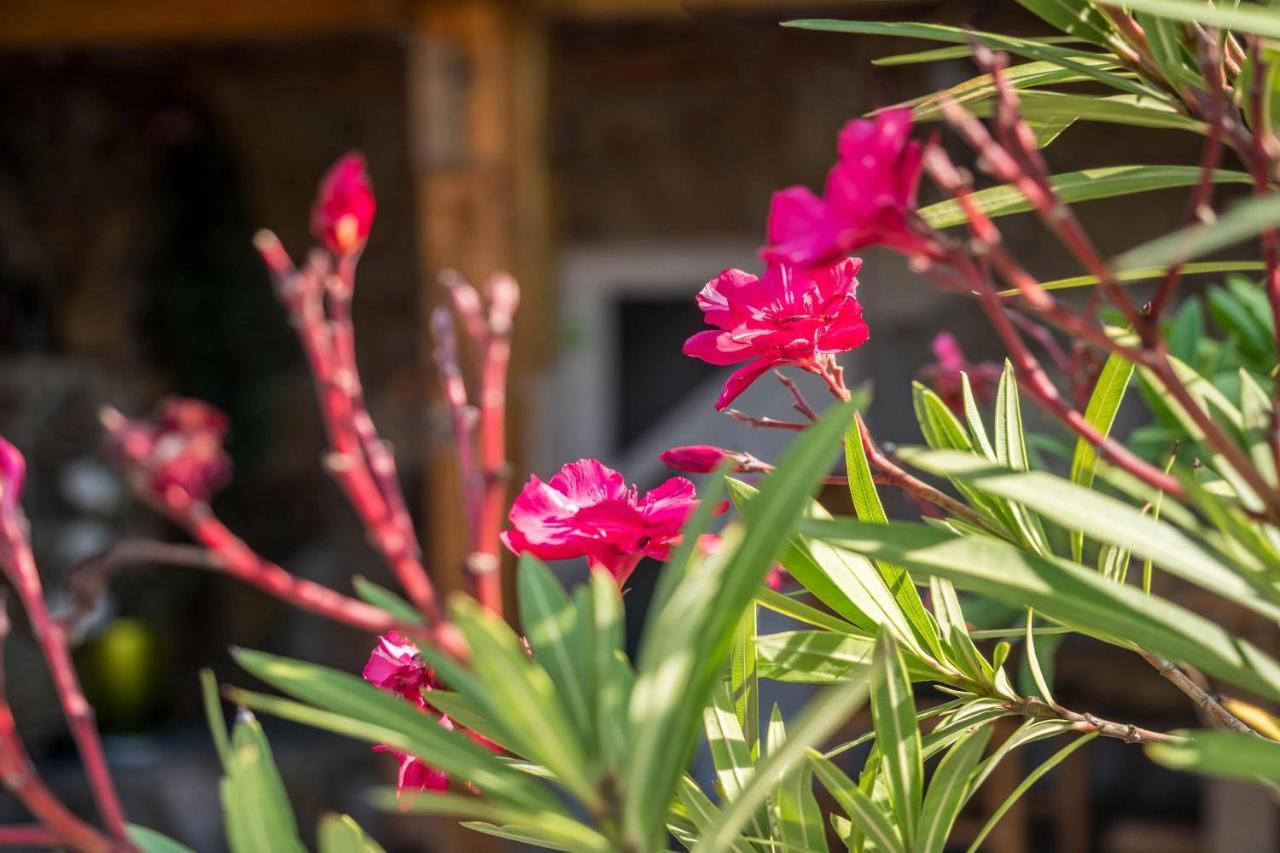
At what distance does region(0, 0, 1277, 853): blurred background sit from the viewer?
11.1ft

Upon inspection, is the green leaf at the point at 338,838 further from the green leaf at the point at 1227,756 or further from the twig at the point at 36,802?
the green leaf at the point at 1227,756

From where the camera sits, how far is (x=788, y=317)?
0.55 meters

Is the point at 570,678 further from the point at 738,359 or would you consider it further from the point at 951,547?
the point at 738,359

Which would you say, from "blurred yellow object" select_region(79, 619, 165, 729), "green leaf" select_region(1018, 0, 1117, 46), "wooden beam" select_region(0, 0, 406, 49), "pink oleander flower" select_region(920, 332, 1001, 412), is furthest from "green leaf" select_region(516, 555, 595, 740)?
"blurred yellow object" select_region(79, 619, 165, 729)

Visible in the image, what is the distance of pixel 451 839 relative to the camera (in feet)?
11.2

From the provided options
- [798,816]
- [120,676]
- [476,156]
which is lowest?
[120,676]

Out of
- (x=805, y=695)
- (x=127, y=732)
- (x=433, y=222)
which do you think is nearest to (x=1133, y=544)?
(x=805, y=695)

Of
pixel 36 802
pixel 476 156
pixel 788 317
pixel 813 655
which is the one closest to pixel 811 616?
pixel 813 655

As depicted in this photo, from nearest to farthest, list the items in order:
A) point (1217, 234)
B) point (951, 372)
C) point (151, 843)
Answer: point (1217, 234) < point (151, 843) < point (951, 372)

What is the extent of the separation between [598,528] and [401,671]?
0.28 feet

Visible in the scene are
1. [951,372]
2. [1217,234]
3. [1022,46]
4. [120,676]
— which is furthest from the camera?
[120,676]

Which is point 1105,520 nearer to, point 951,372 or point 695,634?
point 695,634

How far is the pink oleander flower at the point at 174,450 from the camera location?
303 mm

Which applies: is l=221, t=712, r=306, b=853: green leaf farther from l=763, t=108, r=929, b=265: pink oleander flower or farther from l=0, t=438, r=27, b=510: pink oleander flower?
l=763, t=108, r=929, b=265: pink oleander flower
